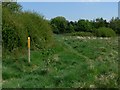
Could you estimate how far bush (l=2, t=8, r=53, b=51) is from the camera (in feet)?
49.6

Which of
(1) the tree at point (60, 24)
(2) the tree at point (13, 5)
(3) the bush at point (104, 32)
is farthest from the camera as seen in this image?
(1) the tree at point (60, 24)

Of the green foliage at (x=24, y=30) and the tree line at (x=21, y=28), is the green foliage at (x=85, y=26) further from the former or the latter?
the green foliage at (x=24, y=30)

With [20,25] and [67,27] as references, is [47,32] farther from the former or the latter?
[67,27]

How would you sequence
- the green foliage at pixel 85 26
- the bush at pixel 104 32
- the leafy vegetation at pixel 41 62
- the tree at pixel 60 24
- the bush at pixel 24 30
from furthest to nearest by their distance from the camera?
the green foliage at pixel 85 26, the tree at pixel 60 24, the bush at pixel 104 32, the bush at pixel 24 30, the leafy vegetation at pixel 41 62

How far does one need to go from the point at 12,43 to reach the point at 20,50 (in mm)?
521

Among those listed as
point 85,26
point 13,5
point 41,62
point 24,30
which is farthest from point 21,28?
point 85,26

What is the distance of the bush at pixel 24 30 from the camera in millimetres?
15117

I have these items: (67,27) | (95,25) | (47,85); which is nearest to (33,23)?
(47,85)

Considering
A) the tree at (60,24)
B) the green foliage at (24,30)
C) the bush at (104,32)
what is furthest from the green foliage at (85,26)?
the green foliage at (24,30)

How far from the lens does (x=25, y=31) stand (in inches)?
656

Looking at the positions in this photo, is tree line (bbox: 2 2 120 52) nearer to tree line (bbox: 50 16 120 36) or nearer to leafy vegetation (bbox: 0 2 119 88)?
leafy vegetation (bbox: 0 2 119 88)

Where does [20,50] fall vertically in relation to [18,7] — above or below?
below

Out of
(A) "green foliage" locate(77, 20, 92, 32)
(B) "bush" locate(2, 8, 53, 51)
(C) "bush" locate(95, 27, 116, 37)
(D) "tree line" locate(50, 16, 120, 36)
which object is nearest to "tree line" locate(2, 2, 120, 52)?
(B) "bush" locate(2, 8, 53, 51)

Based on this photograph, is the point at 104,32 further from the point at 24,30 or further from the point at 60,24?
the point at 24,30
